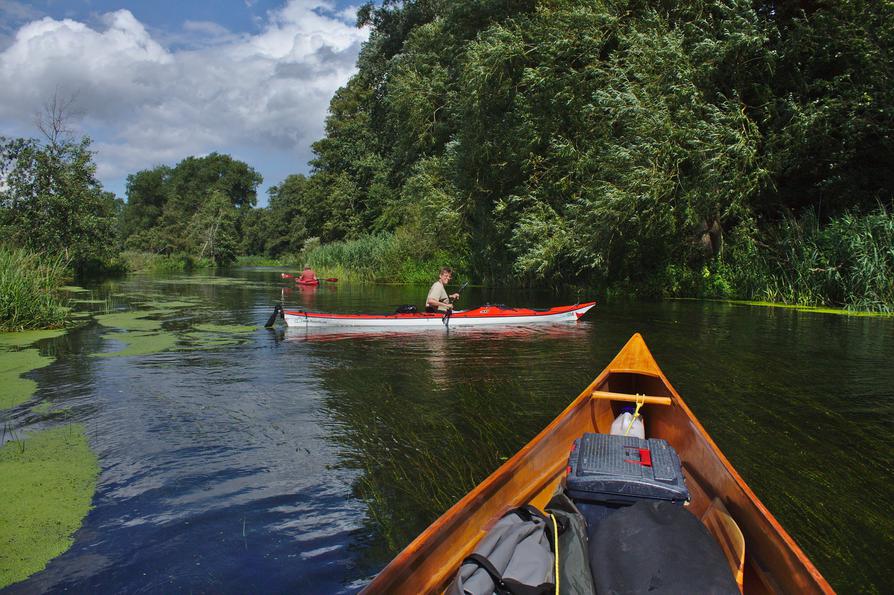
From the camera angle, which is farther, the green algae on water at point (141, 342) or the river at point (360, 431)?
the green algae on water at point (141, 342)

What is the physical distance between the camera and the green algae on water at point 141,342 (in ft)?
32.5

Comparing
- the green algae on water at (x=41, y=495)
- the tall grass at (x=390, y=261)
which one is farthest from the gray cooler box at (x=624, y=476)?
the tall grass at (x=390, y=261)

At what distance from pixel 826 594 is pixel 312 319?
11.5 m

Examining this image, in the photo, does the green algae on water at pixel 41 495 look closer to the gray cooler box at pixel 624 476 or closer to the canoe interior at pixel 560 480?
the canoe interior at pixel 560 480

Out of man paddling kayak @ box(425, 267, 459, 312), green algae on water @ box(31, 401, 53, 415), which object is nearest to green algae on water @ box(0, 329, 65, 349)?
green algae on water @ box(31, 401, 53, 415)

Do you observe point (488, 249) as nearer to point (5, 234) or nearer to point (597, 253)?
point (597, 253)

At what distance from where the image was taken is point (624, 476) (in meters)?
3.32

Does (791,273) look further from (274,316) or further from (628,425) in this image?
(628,425)

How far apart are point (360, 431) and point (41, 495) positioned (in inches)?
103

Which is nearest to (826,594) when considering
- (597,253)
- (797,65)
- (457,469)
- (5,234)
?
(457,469)

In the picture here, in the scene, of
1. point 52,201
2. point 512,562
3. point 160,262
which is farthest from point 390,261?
point 160,262

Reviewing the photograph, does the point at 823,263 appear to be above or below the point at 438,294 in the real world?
above

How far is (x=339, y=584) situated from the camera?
3258 millimetres

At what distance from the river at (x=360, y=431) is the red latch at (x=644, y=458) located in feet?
3.69
